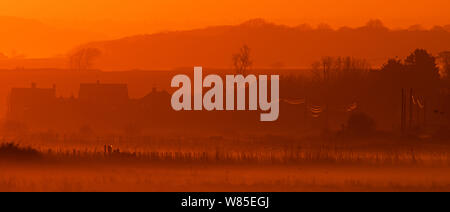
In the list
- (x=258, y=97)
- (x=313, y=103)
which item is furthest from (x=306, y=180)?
(x=258, y=97)

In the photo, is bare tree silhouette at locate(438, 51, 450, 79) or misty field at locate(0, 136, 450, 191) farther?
bare tree silhouette at locate(438, 51, 450, 79)

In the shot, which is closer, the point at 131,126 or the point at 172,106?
the point at 131,126

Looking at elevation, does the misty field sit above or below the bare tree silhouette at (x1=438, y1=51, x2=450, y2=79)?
below

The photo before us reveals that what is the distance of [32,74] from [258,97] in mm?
84322

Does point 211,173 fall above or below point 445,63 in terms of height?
below

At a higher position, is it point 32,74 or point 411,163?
point 32,74

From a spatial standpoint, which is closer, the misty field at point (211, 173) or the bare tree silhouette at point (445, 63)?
the misty field at point (211, 173)

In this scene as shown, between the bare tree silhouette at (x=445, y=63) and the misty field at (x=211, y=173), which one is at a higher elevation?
the bare tree silhouette at (x=445, y=63)

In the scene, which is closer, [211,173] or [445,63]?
[211,173]
